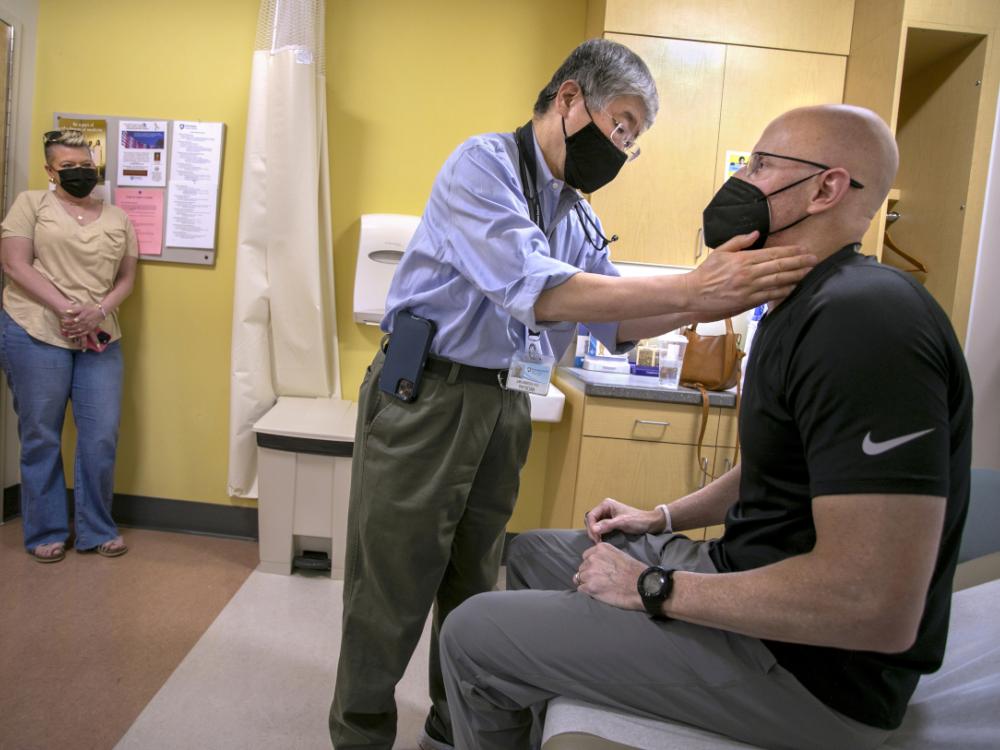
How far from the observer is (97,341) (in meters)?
2.65

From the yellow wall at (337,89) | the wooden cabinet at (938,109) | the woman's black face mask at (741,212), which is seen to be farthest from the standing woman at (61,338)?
the wooden cabinet at (938,109)

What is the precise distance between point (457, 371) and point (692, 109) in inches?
70.2

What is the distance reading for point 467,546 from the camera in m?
1.61

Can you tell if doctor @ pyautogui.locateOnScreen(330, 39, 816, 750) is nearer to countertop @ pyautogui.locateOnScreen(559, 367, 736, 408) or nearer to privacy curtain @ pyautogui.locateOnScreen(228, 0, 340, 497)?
countertop @ pyautogui.locateOnScreen(559, 367, 736, 408)

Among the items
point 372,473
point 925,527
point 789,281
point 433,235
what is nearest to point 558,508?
point 372,473

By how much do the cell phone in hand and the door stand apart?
1977 mm

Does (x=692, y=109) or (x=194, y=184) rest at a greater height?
(x=692, y=109)

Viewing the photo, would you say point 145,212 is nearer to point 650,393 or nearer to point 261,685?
point 261,685

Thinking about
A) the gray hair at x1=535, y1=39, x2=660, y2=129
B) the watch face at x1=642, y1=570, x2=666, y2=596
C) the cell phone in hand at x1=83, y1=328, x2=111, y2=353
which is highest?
the gray hair at x1=535, y1=39, x2=660, y2=129

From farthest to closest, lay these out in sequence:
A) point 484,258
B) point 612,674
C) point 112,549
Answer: point 112,549 → point 484,258 → point 612,674

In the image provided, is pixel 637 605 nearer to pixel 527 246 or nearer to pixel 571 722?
pixel 571 722

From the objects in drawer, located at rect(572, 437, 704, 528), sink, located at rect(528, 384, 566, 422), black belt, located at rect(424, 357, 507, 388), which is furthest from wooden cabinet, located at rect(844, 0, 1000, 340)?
black belt, located at rect(424, 357, 507, 388)

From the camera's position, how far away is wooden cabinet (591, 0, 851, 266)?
8.45 ft

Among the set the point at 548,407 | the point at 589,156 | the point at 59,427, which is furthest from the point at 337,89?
the point at 589,156
